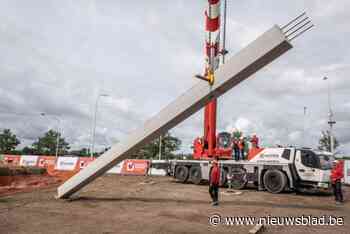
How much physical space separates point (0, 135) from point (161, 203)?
313 ft

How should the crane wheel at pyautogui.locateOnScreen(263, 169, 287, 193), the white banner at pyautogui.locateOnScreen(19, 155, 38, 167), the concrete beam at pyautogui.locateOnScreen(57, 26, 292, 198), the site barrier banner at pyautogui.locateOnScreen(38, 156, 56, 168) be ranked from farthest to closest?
the white banner at pyautogui.locateOnScreen(19, 155, 38, 167) < the site barrier banner at pyautogui.locateOnScreen(38, 156, 56, 168) < the crane wheel at pyautogui.locateOnScreen(263, 169, 287, 193) < the concrete beam at pyautogui.locateOnScreen(57, 26, 292, 198)

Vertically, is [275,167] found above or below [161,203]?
above

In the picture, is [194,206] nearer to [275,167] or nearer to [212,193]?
[212,193]

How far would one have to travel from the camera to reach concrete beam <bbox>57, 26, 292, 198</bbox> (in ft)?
26.1

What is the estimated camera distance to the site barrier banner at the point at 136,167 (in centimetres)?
2769

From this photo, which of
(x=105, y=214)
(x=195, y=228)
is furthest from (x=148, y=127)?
(x=195, y=228)

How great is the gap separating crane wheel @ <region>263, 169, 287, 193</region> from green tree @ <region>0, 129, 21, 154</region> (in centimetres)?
9084

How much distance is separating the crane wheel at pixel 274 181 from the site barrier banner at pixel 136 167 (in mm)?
13655

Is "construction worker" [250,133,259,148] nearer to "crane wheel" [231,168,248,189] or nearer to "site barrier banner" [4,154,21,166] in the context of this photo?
"crane wheel" [231,168,248,189]

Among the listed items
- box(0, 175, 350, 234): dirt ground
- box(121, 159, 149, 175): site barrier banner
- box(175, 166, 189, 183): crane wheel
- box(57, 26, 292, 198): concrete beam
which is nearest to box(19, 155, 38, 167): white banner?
box(121, 159, 149, 175): site barrier banner

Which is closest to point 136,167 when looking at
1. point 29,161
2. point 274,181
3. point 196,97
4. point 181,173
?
point 181,173

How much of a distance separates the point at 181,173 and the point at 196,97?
1169 cm

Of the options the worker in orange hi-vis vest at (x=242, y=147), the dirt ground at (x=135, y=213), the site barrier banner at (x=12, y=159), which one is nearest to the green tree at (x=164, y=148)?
the site barrier banner at (x=12, y=159)

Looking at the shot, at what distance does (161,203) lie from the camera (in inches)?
436
